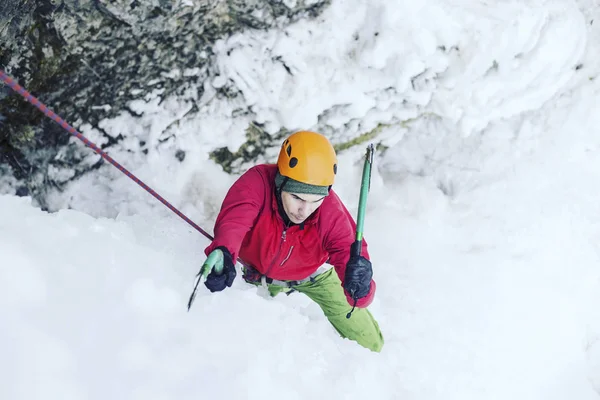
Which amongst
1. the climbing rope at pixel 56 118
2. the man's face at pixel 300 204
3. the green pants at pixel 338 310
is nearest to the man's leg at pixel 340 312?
the green pants at pixel 338 310

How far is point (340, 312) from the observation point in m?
3.51

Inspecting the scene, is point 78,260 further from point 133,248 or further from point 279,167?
point 279,167

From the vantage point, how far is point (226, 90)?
3.63 meters

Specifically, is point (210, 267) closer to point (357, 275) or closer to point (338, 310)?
point (357, 275)

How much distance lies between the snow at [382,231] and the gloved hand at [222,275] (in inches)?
16.8

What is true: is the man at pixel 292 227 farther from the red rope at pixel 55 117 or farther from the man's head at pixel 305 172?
the red rope at pixel 55 117

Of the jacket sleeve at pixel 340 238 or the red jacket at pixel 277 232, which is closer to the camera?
the red jacket at pixel 277 232

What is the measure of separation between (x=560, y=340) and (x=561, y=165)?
4.76 ft

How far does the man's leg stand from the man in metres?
0.03

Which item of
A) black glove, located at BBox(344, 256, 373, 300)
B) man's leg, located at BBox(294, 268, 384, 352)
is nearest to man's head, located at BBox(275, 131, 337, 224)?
black glove, located at BBox(344, 256, 373, 300)

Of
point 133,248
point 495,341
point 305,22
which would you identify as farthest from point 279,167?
point 495,341

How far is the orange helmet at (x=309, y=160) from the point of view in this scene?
2646 millimetres

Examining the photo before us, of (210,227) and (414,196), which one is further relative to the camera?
(414,196)

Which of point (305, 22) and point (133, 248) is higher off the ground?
point (305, 22)
